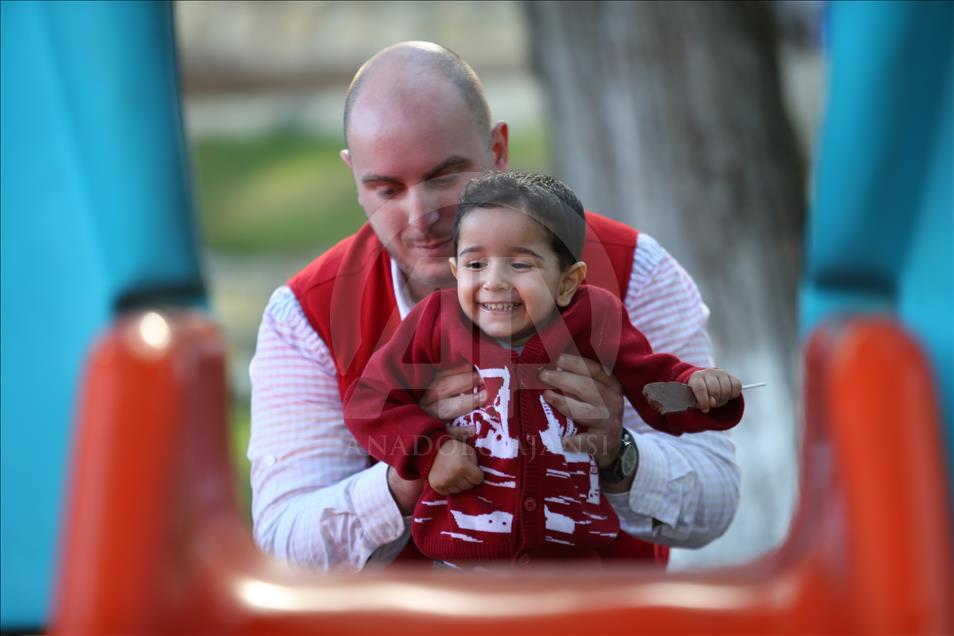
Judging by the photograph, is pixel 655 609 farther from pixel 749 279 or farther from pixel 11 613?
pixel 749 279

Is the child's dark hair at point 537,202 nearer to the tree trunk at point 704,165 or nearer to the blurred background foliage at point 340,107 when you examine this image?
the blurred background foliage at point 340,107

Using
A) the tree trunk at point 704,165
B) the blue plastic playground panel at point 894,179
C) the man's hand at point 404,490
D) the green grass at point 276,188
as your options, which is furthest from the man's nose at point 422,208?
the green grass at point 276,188

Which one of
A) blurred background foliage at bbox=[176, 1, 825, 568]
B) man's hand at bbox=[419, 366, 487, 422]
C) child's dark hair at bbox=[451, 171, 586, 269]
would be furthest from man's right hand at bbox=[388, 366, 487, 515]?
blurred background foliage at bbox=[176, 1, 825, 568]

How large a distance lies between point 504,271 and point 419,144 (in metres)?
0.16

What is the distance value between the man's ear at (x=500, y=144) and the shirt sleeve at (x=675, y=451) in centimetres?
18

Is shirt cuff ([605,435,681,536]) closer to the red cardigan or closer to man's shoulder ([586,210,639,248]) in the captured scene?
the red cardigan

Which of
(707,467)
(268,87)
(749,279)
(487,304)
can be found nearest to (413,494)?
(487,304)

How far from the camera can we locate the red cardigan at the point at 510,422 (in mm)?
1008

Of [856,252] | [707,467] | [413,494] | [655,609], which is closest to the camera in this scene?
[655,609]

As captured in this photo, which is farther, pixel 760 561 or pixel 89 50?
pixel 89 50

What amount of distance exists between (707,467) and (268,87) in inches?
281

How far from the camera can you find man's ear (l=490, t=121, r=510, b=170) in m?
1.11

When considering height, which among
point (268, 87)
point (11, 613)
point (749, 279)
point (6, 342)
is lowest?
point (11, 613)

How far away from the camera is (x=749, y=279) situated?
2805 millimetres
